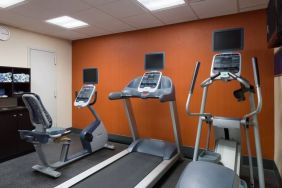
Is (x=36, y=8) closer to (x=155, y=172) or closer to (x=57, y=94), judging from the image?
(x=57, y=94)

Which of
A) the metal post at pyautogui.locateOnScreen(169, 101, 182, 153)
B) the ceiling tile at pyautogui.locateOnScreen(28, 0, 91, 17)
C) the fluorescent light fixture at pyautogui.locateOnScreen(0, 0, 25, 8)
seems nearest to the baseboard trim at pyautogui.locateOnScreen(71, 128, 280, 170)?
the metal post at pyautogui.locateOnScreen(169, 101, 182, 153)

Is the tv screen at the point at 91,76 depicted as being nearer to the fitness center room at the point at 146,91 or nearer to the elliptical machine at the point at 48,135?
the fitness center room at the point at 146,91

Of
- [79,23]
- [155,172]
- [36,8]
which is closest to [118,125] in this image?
[155,172]

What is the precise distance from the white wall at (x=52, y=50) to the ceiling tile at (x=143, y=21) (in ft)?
8.07

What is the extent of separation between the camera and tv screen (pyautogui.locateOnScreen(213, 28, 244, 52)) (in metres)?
2.70

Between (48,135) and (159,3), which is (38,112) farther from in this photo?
(159,3)

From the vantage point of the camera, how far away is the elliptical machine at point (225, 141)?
1.60 m

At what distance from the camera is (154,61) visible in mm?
3998

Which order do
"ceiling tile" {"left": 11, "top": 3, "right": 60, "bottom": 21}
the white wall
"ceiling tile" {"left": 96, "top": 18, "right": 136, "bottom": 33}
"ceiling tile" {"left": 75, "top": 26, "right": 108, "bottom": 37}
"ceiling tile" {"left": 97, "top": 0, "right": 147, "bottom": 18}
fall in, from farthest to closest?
"ceiling tile" {"left": 75, "top": 26, "right": 108, "bottom": 37} < the white wall < "ceiling tile" {"left": 96, "top": 18, "right": 136, "bottom": 33} < "ceiling tile" {"left": 11, "top": 3, "right": 60, "bottom": 21} < "ceiling tile" {"left": 97, "top": 0, "right": 147, "bottom": 18}

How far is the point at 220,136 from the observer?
2.85 m

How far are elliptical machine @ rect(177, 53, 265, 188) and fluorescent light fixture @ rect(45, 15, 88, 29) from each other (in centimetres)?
281

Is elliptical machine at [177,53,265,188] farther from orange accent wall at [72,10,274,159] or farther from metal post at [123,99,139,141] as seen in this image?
Result: metal post at [123,99,139,141]

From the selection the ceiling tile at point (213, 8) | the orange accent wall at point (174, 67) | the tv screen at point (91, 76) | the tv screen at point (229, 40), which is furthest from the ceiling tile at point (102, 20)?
the tv screen at point (229, 40)

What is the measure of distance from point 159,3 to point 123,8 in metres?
0.61
